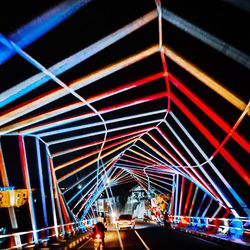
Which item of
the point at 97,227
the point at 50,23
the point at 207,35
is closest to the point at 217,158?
the point at 97,227

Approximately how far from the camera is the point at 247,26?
10531 millimetres

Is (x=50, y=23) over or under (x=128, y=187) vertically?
under

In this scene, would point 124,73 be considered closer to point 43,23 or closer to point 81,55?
point 81,55

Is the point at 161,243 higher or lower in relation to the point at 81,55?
lower

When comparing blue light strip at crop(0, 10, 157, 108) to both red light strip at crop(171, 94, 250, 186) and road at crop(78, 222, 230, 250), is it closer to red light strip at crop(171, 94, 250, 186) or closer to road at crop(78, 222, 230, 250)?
red light strip at crop(171, 94, 250, 186)

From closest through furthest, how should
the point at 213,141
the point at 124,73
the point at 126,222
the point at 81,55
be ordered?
the point at 81,55 < the point at 124,73 < the point at 213,141 < the point at 126,222

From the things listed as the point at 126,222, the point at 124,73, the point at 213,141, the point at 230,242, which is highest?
the point at 124,73

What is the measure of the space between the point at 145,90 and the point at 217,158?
230 inches

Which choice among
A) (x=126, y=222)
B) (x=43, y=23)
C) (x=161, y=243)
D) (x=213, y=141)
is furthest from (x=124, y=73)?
(x=126, y=222)

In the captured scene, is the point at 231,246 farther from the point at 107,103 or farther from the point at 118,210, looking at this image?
the point at 118,210

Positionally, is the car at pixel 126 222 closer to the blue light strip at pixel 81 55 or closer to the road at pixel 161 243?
the road at pixel 161 243

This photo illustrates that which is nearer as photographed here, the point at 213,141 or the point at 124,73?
the point at 124,73

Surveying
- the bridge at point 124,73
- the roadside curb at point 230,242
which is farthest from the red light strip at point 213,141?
the roadside curb at point 230,242

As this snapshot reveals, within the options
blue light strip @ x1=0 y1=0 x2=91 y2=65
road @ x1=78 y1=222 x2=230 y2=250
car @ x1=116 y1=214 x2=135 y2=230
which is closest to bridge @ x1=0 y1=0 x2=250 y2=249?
blue light strip @ x1=0 y1=0 x2=91 y2=65
